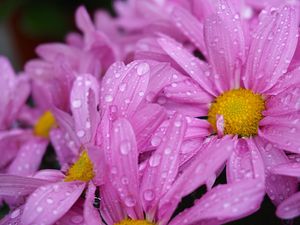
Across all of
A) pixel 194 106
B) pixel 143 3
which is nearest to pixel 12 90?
pixel 143 3

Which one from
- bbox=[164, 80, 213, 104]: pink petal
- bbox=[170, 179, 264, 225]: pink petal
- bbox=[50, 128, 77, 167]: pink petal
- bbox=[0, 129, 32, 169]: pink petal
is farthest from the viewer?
bbox=[0, 129, 32, 169]: pink petal

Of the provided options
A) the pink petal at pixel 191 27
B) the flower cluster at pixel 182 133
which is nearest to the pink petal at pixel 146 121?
the flower cluster at pixel 182 133

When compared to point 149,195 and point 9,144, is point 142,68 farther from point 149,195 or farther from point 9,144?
point 9,144

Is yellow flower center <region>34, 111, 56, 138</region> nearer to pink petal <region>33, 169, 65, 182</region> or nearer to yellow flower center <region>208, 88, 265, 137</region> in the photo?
pink petal <region>33, 169, 65, 182</region>

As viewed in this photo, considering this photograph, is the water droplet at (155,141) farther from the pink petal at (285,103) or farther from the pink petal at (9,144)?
the pink petal at (9,144)

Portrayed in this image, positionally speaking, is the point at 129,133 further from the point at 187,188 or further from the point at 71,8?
the point at 71,8

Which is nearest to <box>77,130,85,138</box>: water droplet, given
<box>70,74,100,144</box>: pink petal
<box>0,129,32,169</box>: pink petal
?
<box>70,74,100,144</box>: pink petal
